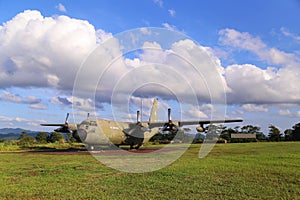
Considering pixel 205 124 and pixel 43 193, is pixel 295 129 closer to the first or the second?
pixel 205 124

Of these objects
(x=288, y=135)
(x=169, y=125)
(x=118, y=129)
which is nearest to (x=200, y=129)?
(x=169, y=125)

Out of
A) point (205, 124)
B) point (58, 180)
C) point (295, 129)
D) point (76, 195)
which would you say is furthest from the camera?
point (295, 129)

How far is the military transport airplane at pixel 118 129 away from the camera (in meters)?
27.0

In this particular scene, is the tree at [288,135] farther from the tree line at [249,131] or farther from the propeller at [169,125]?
the propeller at [169,125]

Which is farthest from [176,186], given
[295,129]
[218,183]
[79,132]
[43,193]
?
[295,129]

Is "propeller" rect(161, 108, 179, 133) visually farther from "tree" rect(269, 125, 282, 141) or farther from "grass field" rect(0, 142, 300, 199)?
"tree" rect(269, 125, 282, 141)

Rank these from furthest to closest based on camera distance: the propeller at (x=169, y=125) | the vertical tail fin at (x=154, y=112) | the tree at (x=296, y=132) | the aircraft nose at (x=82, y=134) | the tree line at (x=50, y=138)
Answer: the tree at (x=296, y=132), the tree line at (x=50, y=138), the vertical tail fin at (x=154, y=112), the propeller at (x=169, y=125), the aircraft nose at (x=82, y=134)

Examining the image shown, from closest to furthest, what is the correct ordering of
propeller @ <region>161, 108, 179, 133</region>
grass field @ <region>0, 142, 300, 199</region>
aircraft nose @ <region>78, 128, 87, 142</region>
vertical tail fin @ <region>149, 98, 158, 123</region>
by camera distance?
grass field @ <region>0, 142, 300, 199</region> < aircraft nose @ <region>78, 128, 87, 142</region> < propeller @ <region>161, 108, 179, 133</region> < vertical tail fin @ <region>149, 98, 158, 123</region>

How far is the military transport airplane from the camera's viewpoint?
26969 mm

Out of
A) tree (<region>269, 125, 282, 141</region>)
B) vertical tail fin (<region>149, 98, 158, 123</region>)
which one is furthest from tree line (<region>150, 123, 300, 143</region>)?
vertical tail fin (<region>149, 98, 158, 123</region>)

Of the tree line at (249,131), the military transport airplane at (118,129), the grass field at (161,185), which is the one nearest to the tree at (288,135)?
the tree line at (249,131)

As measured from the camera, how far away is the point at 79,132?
1057 inches

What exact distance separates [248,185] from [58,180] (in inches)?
272

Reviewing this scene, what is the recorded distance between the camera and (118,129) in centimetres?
3067
